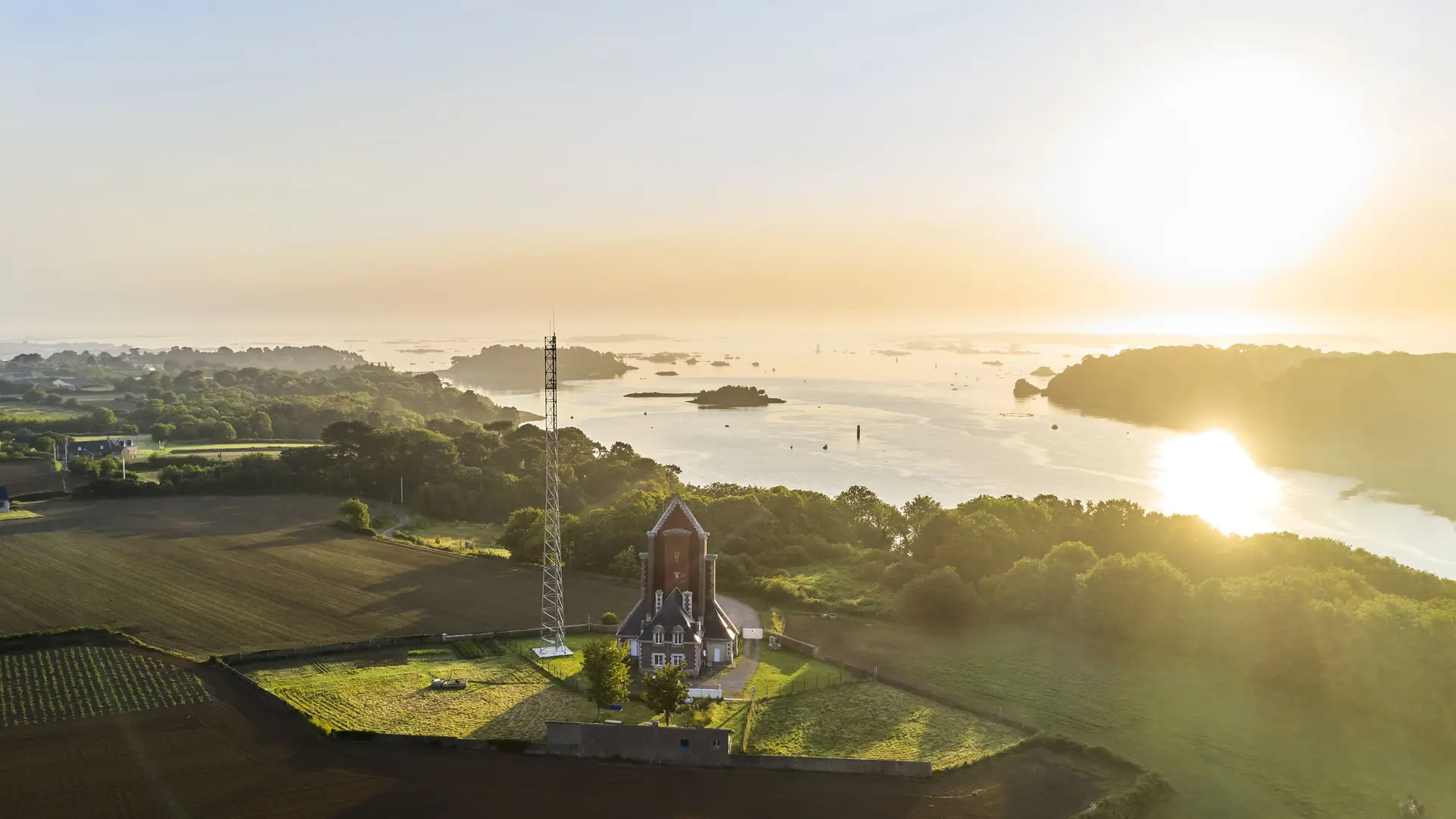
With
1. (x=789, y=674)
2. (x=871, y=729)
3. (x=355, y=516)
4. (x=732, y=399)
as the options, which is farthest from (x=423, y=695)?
(x=732, y=399)

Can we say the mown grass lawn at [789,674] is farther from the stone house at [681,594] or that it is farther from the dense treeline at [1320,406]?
the dense treeline at [1320,406]

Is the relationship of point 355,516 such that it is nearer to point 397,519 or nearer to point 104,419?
point 397,519

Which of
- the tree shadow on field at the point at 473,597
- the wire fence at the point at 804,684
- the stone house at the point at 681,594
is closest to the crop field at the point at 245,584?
the tree shadow on field at the point at 473,597

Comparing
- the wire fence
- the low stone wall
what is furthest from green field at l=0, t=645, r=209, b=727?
the wire fence

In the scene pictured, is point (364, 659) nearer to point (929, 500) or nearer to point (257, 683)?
point (257, 683)

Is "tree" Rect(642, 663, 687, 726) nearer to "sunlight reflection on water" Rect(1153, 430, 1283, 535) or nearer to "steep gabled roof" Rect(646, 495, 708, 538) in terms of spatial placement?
"steep gabled roof" Rect(646, 495, 708, 538)

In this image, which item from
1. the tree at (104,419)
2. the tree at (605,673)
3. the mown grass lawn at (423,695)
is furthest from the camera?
the tree at (104,419)
